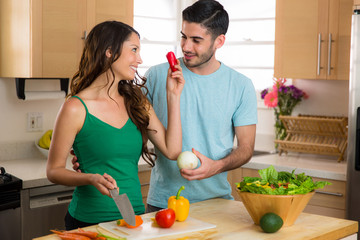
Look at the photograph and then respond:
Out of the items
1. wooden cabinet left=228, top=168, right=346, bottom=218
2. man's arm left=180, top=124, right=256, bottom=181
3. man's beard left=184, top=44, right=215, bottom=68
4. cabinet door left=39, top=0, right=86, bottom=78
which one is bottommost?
wooden cabinet left=228, top=168, right=346, bottom=218

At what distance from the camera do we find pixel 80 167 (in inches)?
78.2

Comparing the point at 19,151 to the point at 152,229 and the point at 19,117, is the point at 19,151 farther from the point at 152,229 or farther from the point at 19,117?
the point at 152,229

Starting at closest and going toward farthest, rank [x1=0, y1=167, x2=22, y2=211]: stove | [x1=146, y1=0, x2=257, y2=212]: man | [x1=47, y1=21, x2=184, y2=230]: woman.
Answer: [x1=47, y1=21, x2=184, y2=230]: woman
[x1=146, y1=0, x2=257, y2=212]: man
[x1=0, y1=167, x2=22, y2=211]: stove

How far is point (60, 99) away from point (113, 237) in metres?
2.31

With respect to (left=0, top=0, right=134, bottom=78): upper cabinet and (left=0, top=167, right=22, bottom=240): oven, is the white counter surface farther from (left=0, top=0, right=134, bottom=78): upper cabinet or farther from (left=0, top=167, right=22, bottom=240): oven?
(left=0, top=0, right=134, bottom=78): upper cabinet

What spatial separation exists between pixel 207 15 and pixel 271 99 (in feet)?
6.34

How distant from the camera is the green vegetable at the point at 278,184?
6.01ft

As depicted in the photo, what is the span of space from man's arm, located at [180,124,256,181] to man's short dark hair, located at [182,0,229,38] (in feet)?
1.56

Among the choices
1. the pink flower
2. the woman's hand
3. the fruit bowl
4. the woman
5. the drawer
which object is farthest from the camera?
the pink flower

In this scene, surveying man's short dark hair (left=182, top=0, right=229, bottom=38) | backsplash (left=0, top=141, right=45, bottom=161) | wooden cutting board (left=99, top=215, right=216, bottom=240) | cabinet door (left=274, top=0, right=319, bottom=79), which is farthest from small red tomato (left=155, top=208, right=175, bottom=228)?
cabinet door (left=274, top=0, right=319, bottom=79)

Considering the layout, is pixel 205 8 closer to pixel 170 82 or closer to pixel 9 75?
pixel 170 82

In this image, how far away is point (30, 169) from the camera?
320 cm

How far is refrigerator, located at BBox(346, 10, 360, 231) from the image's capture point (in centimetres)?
312

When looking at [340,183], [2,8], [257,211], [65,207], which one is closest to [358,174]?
[340,183]
